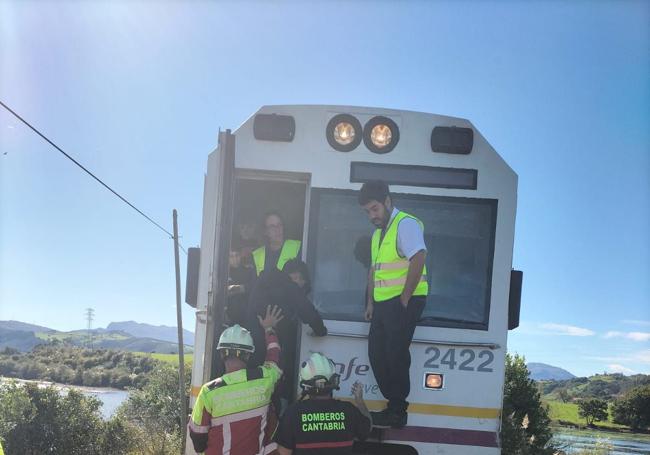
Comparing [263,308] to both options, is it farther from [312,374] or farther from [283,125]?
[283,125]

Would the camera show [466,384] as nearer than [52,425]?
Yes

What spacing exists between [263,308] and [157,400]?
13.2m

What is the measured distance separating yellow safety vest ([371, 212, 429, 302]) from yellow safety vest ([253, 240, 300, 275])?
0.89 m

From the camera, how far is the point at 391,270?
13.3ft

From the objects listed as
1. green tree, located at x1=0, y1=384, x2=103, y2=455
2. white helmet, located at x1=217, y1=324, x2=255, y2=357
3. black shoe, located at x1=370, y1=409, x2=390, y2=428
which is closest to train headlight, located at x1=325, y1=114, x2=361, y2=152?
white helmet, located at x1=217, y1=324, x2=255, y2=357

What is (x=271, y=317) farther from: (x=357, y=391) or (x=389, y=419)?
(x=389, y=419)

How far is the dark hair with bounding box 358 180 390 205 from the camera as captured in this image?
4008 millimetres

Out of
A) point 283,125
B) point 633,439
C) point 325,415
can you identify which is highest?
point 283,125

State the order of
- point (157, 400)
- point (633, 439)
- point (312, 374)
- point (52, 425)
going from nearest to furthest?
point (312, 374) < point (52, 425) < point (157, 400) < point (633, 439)

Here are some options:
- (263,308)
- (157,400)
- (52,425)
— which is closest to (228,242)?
(263,308)

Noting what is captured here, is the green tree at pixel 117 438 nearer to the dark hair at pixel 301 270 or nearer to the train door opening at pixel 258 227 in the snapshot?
the train door opening at pixel 258 227

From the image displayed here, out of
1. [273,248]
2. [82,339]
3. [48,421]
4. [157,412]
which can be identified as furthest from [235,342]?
[82,339]

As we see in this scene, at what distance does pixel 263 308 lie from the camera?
4363 millimetres

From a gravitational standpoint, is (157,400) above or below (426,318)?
below
